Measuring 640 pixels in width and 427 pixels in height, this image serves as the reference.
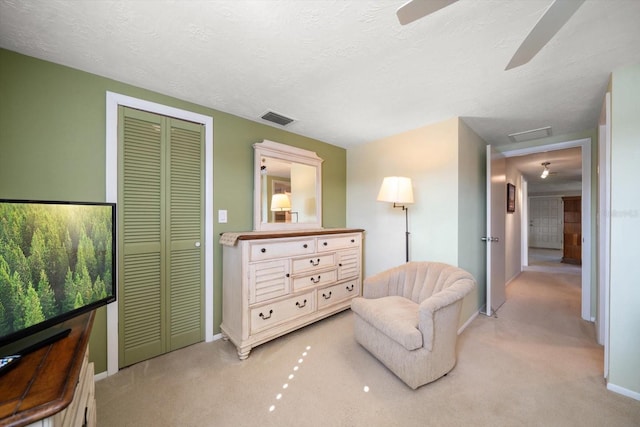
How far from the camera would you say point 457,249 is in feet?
8.05

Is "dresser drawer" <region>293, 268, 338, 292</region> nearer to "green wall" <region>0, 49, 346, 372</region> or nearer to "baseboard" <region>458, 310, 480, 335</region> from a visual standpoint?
"baseboard" <region>458, 310, 480, 335</region>

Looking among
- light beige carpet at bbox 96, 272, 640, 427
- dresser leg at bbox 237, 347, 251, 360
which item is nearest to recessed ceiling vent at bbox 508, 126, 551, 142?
light beige carpet at bbox 96, 272, 640, 427

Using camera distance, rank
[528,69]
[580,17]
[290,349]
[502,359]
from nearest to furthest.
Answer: [580,17]
[528,69]
[502,359]
[290,349]

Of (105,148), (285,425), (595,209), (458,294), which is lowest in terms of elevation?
(285,425)

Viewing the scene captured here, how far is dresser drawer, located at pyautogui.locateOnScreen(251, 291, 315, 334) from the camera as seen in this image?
2.06m

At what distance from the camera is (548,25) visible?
91cm

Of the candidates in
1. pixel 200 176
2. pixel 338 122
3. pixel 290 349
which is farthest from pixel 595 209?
pixel 200 176

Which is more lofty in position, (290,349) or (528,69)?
(528,69)

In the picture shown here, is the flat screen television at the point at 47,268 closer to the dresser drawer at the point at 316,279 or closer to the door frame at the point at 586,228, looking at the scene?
the dresser drawer at the point at 316,279

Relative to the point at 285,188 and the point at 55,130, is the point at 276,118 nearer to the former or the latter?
the point at 285,188

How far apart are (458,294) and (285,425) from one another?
1398 mm

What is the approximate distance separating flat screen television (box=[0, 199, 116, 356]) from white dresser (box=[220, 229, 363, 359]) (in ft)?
2.98

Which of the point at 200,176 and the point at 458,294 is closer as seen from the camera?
the point at 458,294

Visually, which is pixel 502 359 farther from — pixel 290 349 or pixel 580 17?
pixel 580 17
